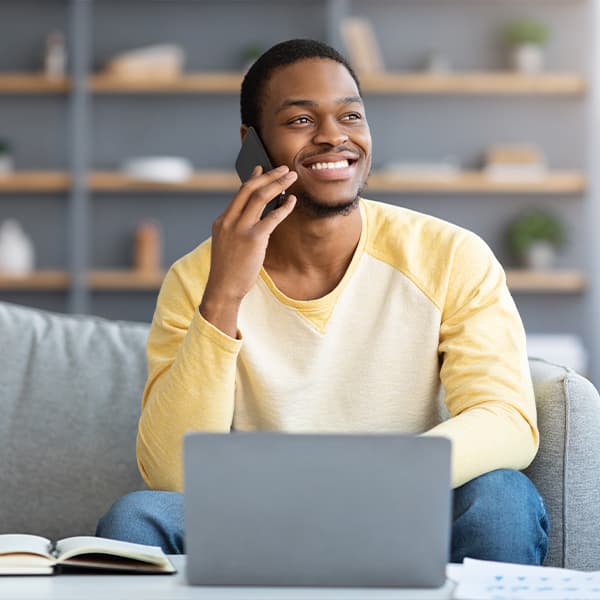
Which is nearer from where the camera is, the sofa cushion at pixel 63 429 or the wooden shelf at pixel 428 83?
the sofa cushion at pixel 63 429

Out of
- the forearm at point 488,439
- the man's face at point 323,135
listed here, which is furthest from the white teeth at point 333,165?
the forearm at point 488,439

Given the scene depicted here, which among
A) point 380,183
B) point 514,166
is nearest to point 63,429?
point 380,183

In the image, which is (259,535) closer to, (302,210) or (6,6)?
(302,210)

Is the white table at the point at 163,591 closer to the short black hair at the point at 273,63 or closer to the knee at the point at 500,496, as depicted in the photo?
the knee at the point at 500,496

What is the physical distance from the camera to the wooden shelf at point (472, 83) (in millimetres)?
5125

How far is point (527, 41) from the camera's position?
16.9 feet

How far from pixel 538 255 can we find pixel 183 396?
3721 mm

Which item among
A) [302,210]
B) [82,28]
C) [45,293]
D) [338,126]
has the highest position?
[82,28]

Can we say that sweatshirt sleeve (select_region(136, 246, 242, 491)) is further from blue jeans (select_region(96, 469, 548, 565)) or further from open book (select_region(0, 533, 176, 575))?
open book (select_region(0, 533, 176, 575))

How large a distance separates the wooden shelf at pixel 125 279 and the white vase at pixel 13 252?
30cm

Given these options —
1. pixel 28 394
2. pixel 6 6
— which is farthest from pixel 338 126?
pixel 6 6

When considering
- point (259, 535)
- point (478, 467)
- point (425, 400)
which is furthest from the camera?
point (425, 400)

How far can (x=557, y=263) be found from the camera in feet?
17.4

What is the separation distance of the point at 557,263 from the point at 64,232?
7.58 feet
